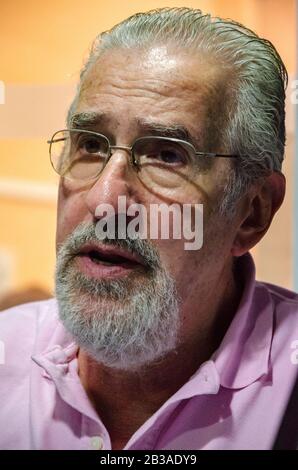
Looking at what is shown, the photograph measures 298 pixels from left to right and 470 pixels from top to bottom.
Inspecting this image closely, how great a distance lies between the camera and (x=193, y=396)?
88cm

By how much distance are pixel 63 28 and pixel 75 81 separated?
0.35 feet

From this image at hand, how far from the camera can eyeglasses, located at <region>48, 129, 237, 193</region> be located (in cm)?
88

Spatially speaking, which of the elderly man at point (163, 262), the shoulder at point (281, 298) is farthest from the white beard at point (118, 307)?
the shoulder at point (281, 298)

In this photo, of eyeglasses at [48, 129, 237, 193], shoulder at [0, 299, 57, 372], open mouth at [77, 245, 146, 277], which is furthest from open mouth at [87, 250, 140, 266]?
shoulder at [0, 299, 57, 372]

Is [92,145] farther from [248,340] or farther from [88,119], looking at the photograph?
[248,340]

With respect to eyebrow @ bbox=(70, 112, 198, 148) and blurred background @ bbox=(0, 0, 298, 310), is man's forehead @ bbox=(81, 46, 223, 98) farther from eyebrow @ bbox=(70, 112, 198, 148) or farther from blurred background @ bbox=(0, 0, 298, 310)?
blurred background @ bbox=(0, 0, 298, 310)

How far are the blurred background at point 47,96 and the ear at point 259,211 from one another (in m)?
0.09

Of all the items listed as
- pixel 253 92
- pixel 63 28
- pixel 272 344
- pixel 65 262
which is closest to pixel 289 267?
pixel 272 344

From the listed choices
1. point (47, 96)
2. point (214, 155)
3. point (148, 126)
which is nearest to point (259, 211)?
point (214, 155)

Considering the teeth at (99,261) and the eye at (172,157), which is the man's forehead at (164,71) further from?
the teeth at (99,261)

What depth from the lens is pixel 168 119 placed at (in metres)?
0.88

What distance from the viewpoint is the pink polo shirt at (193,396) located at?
858mm

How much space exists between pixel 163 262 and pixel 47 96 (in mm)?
440

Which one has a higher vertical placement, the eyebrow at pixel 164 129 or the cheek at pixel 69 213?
the eyebrow at pixel 164 129
